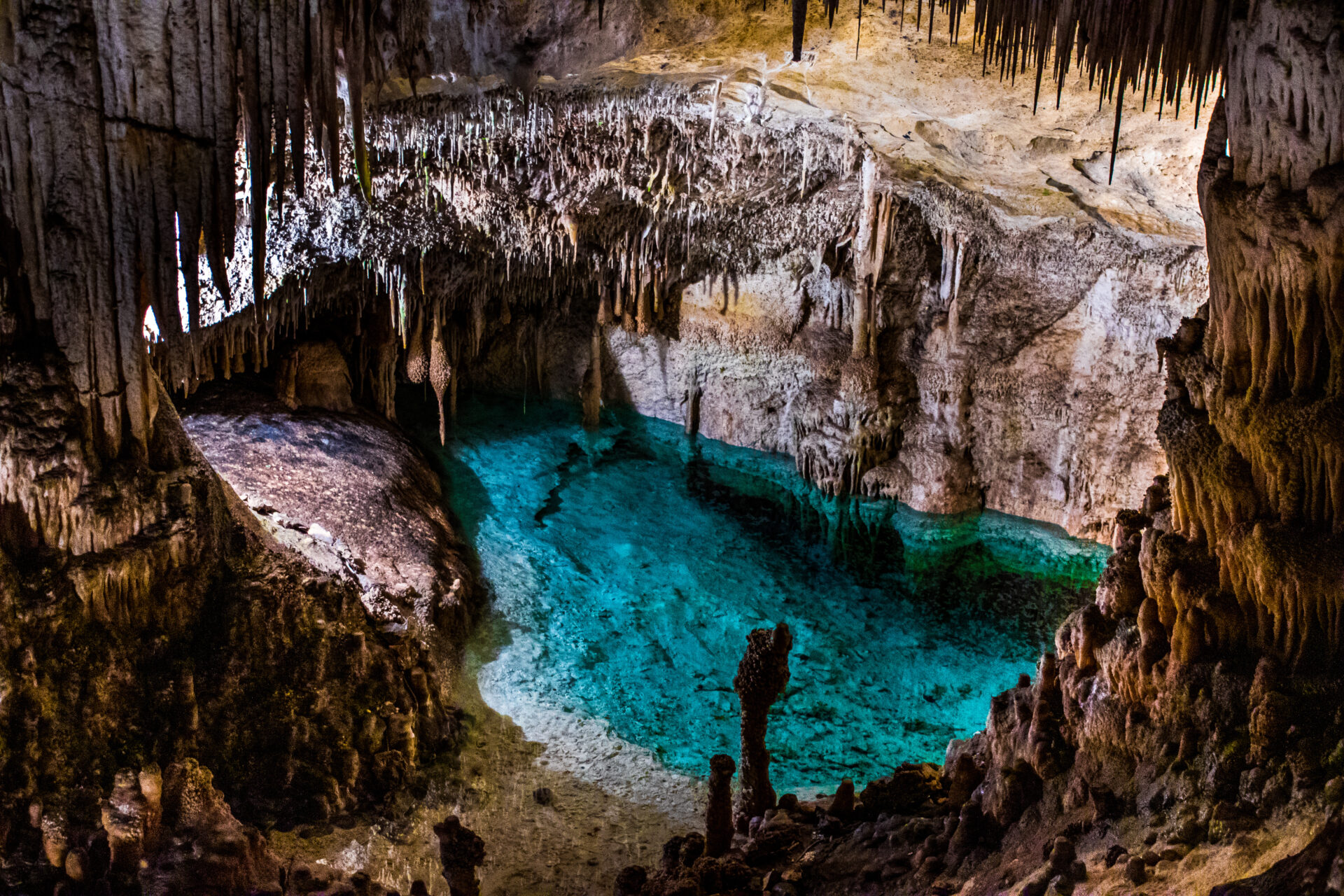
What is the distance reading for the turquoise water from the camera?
23.0 feet

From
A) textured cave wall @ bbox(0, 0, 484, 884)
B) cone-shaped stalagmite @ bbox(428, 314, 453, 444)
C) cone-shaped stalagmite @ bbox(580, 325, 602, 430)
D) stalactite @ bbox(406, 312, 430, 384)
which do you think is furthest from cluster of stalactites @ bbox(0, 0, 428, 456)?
cone-shaped stalagmite @ bbox(580, 325, 602, 430)

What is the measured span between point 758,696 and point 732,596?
14.2 feet

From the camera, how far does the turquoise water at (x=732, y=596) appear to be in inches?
276

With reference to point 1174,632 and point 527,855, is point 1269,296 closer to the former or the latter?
point 1174,632

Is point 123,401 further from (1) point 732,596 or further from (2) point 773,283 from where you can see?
(2) point 773,283

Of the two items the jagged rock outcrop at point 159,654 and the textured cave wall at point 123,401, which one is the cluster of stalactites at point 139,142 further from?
the jagged rock outcrop at point 159,654

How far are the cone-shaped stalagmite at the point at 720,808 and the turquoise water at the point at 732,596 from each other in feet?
4.92

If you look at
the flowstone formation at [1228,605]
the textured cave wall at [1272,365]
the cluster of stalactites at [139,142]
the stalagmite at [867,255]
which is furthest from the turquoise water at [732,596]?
the cluster of stalactites at [139,142]

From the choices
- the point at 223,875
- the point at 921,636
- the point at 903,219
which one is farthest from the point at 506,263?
the point at 223,875

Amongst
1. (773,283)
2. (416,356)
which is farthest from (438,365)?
(773,283)

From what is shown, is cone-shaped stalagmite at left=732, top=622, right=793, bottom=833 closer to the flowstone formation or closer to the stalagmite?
the flowstone formation

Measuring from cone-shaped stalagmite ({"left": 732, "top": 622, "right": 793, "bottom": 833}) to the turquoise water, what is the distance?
3.24 ft

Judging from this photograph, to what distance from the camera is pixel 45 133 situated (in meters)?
4.68

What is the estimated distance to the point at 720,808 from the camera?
4.64 meters
